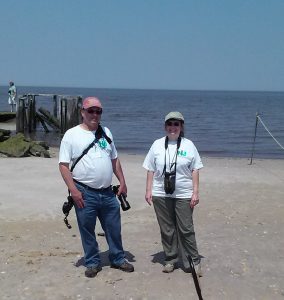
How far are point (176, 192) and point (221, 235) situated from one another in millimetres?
1949

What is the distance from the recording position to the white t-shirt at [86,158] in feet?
17.0

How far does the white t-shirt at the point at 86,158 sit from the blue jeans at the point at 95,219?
12cm

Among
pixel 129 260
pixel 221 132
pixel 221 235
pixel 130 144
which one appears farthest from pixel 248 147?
pixel 129 260

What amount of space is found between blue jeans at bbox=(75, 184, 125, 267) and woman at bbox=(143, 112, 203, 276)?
1.50 feet

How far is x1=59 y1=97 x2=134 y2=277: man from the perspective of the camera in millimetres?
5168

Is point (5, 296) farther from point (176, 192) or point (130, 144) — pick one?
point (130, 144)

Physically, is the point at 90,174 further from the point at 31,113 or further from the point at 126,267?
the point at 31,113

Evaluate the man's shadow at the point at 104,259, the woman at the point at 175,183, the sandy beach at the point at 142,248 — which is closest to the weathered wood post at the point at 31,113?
the sandy beach at the point at 142,248

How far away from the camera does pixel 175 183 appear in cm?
538

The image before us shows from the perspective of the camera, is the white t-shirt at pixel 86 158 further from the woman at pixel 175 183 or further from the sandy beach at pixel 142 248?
the sandy beach at pixel 142 248

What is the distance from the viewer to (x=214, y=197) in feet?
31.3

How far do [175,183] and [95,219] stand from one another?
3.07 feet

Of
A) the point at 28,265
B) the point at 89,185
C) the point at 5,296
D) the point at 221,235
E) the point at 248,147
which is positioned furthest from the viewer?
the point at 248,147

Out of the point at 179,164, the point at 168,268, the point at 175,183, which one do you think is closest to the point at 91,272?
the point at 168,268
